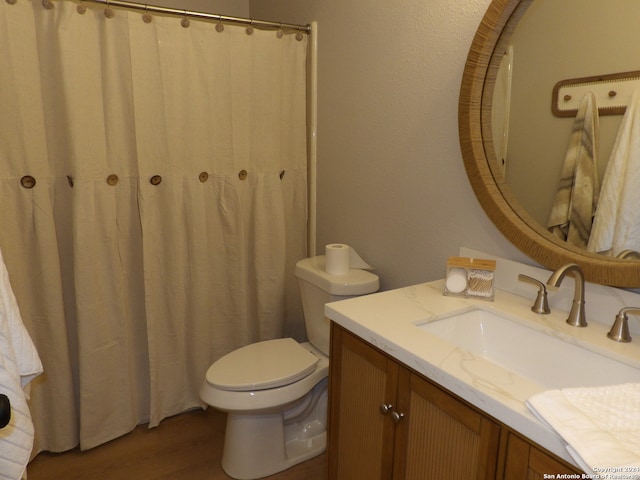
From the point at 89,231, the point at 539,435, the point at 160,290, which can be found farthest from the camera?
the point at 160,290

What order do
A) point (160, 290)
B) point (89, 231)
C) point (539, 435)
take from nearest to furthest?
point (539, 435)
point (89, 231)
point (160, 290)

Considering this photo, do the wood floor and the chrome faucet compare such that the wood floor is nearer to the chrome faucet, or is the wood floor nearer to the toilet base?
the toilet base

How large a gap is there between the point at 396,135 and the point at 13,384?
1.42 meters

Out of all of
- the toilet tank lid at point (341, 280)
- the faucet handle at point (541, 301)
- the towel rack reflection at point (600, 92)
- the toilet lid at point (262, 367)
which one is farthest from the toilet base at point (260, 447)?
the towel rack reflection at point (600, 92)

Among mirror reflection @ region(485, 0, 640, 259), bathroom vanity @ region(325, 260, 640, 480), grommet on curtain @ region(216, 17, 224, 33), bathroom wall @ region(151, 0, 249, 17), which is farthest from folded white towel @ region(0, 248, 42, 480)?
bathroom wall @ region(151, 0, 249, 17)

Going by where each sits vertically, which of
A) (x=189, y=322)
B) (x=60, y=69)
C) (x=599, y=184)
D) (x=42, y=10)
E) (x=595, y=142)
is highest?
(x=42, y=10)

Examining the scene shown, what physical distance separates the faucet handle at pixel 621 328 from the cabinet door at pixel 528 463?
1.44 feet

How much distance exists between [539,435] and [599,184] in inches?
27.8

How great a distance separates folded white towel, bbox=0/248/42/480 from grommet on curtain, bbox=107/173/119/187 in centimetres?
100

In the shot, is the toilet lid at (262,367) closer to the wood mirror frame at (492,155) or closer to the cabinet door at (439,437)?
the cabinet door at (439,437)

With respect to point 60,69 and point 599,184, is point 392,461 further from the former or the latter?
point 60,69

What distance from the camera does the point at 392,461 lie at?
1140 millimetres

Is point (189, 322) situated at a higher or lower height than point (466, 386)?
lower

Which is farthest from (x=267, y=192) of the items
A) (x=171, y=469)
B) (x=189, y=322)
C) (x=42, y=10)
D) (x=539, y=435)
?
(x=539, y=435)
